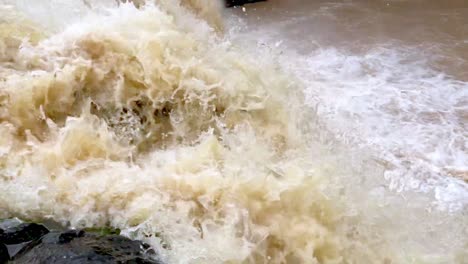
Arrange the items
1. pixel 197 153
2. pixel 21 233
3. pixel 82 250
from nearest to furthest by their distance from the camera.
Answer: pixel 82 250 < pixel 21 233 < pixel 197 153

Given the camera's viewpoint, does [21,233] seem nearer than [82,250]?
No

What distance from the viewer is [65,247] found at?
202 cm

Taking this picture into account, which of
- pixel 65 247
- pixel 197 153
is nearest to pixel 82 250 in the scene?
pixel 65 247

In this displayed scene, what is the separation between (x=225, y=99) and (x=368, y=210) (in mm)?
1258

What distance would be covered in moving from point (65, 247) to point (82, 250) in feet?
0.25

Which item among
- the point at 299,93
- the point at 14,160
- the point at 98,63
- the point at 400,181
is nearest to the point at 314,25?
the point at 299,93

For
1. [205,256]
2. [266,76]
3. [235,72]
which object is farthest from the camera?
[266,76]

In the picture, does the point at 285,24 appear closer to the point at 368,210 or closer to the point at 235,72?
the point at 235,72

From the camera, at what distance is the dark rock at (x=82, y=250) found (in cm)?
196

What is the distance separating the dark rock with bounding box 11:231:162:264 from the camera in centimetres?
196

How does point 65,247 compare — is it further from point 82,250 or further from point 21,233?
point 21,233

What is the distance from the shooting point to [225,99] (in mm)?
3424

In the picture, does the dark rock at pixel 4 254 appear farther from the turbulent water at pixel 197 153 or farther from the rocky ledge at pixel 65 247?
the turbulent water at pixel 197 153

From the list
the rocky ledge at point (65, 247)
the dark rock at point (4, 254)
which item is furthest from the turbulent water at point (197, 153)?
the dark rock at point (4, 254)
